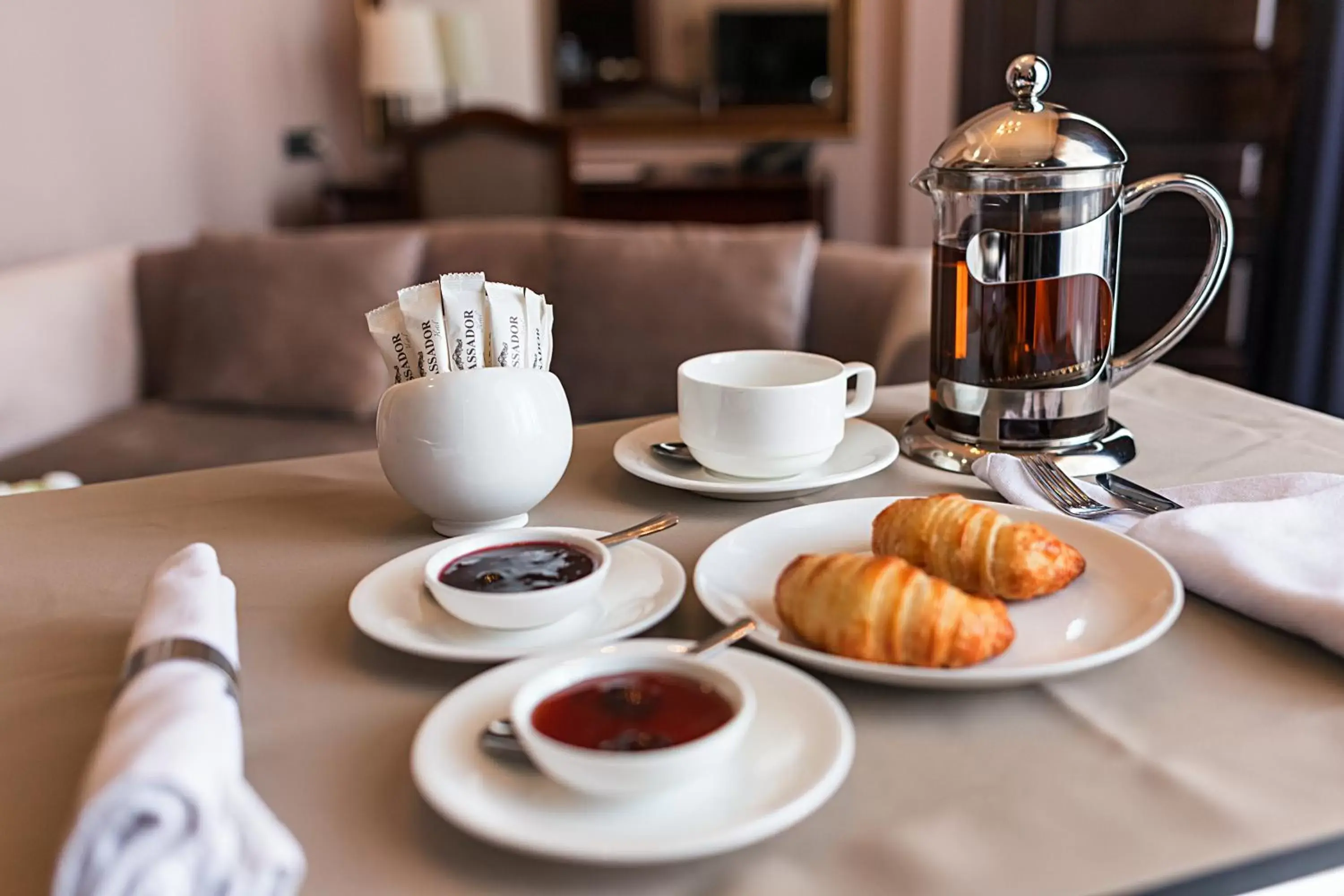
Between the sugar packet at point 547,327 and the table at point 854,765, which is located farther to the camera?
the sugar packet at point 547,327

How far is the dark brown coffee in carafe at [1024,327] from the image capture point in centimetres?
95

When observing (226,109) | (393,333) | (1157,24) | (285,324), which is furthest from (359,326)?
(1157,24)

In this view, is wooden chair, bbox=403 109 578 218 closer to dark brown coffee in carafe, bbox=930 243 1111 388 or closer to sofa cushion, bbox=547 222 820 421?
sofa cushion, bbox=547 222 820 421

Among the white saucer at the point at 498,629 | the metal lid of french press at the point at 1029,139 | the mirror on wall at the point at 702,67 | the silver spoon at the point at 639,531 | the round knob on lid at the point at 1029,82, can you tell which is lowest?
the white saucer at the point at 498,629

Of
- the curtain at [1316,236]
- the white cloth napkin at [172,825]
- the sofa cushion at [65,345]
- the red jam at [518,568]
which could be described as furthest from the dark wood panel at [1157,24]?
the white cloth napkin at [172,825]

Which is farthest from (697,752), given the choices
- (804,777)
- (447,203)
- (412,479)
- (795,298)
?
(447,203)

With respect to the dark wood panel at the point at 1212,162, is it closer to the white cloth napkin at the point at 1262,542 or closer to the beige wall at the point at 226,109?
the beige wall at the point at 226,109

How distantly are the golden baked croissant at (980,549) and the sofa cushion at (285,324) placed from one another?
A: 1783 mm

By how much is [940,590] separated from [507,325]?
0.42 meters

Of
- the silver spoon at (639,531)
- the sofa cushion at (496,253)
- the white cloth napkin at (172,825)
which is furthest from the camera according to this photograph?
the sofa cushion at (496,253)

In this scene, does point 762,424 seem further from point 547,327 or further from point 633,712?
point 633,712

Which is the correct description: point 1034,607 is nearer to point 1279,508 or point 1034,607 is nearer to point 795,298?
point 1279,508

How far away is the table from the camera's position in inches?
18.7

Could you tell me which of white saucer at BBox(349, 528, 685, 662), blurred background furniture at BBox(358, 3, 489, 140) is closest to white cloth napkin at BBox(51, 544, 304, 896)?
white saucer at BBox(349, 528, 685, 662)
